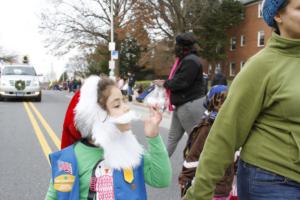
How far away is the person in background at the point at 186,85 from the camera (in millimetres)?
5805

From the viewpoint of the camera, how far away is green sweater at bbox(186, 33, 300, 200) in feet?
7.06

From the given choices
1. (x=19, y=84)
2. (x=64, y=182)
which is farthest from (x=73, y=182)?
(x=19, y=84)

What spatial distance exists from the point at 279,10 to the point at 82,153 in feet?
4.22

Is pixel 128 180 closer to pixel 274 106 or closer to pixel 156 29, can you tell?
pixel 274 106

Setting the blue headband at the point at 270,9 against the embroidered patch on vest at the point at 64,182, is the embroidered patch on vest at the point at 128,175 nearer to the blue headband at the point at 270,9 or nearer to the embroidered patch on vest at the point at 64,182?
the embroidered patch on vest at the point at 64,182

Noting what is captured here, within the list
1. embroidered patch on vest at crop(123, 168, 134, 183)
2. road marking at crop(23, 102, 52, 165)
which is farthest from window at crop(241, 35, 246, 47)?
embroidered patch on vest at crop(123, 168, 134, 183)

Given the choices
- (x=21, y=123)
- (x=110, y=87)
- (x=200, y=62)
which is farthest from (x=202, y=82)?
(x=21, y=123)

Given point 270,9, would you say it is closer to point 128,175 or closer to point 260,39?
point 128,175

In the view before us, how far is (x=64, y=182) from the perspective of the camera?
8.63ft

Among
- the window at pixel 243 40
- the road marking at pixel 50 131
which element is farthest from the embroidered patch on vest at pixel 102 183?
the window at pixel 243 40

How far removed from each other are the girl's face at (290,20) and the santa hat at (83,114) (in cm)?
104

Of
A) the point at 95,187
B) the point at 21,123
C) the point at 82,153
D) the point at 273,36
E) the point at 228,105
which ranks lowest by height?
the point at 21,123

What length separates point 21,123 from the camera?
1330 centimetres

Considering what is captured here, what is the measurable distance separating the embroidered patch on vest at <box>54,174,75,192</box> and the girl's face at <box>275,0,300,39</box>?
4.31 ft
